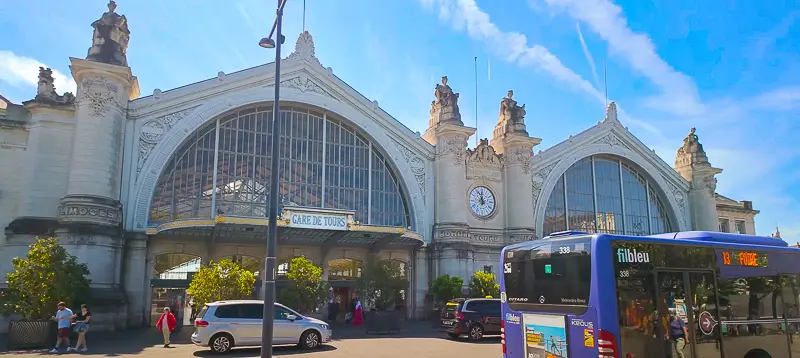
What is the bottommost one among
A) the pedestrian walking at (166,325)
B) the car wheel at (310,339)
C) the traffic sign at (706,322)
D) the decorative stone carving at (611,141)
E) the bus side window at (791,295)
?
the car wheel at (310,339)

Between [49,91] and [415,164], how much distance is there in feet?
64.4

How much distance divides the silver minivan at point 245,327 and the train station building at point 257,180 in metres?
6.74

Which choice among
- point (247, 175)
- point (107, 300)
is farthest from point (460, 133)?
point (107, 300)

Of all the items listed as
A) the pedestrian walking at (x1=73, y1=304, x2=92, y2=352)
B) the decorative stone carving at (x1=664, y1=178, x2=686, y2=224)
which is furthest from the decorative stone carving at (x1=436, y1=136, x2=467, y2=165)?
the pedestrian walking at (x1=73, y1=304, x2=92, y2=352)

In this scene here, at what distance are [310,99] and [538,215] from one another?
17.4 meters

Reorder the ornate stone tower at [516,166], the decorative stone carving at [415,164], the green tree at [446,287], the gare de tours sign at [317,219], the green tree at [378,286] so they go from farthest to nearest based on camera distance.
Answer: the ornate stone tower at [516,166], the decorative stone carving at [415,164], the green tree at [446,287], the green tree at [378,286], the gare de tours sign at [317,219]

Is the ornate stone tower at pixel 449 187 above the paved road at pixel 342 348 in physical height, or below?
above

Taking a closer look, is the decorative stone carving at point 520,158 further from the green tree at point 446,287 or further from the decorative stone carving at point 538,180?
the green tree at point 446,287

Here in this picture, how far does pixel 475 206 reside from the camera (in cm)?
3525

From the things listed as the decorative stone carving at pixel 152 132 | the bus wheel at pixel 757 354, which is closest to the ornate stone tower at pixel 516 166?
the decorative stone carving at pixel 152 132

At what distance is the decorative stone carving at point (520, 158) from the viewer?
120ft

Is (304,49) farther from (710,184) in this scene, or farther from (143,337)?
(710,184)

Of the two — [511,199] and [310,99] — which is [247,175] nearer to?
[310,99]

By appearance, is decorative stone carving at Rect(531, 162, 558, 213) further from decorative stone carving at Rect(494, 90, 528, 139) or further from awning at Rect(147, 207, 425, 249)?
awning at Rect(147, 207, 425, 249)
